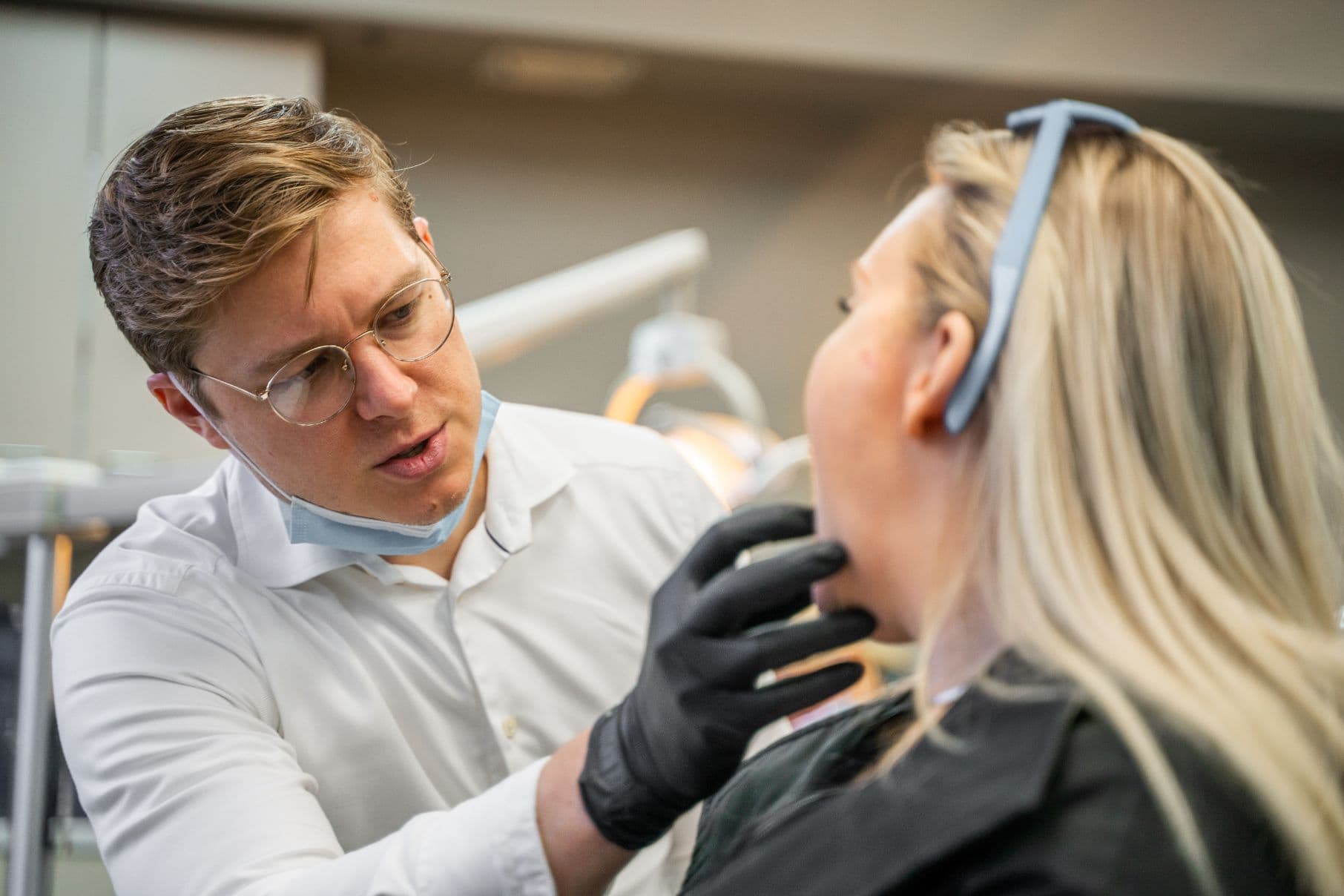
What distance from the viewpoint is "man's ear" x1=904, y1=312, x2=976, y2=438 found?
90 centimetres

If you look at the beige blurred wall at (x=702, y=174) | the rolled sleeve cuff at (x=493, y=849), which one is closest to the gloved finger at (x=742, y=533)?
the rolled sleeve cuff at (x=493, y=849)

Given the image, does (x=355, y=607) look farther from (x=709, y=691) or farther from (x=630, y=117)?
(x=630, y=117)

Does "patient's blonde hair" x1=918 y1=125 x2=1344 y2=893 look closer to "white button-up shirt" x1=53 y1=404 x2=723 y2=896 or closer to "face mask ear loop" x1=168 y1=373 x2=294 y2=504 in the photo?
"white button-up shirt" x1=53 y1=404 x2=723 y2=896

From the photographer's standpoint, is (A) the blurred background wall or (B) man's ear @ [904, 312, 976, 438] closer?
(B) man's ear @ [904, 312, 976, 438]

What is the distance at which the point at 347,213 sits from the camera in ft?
3.99

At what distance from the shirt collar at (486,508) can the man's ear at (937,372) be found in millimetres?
646

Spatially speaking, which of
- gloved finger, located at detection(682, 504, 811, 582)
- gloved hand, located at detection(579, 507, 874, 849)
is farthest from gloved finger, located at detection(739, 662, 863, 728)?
gloved finger, located at detection(682, 504, 811, 582)

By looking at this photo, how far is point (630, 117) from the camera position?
4359mm

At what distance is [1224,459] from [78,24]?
364 cm

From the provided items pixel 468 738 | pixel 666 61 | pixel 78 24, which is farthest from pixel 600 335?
pixel 468 738

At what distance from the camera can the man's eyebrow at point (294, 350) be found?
3.91 ft

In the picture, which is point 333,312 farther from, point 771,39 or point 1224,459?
point 771,39

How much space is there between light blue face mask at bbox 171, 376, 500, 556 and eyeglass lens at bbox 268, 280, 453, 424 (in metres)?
0.11

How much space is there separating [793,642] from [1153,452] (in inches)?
12.1
